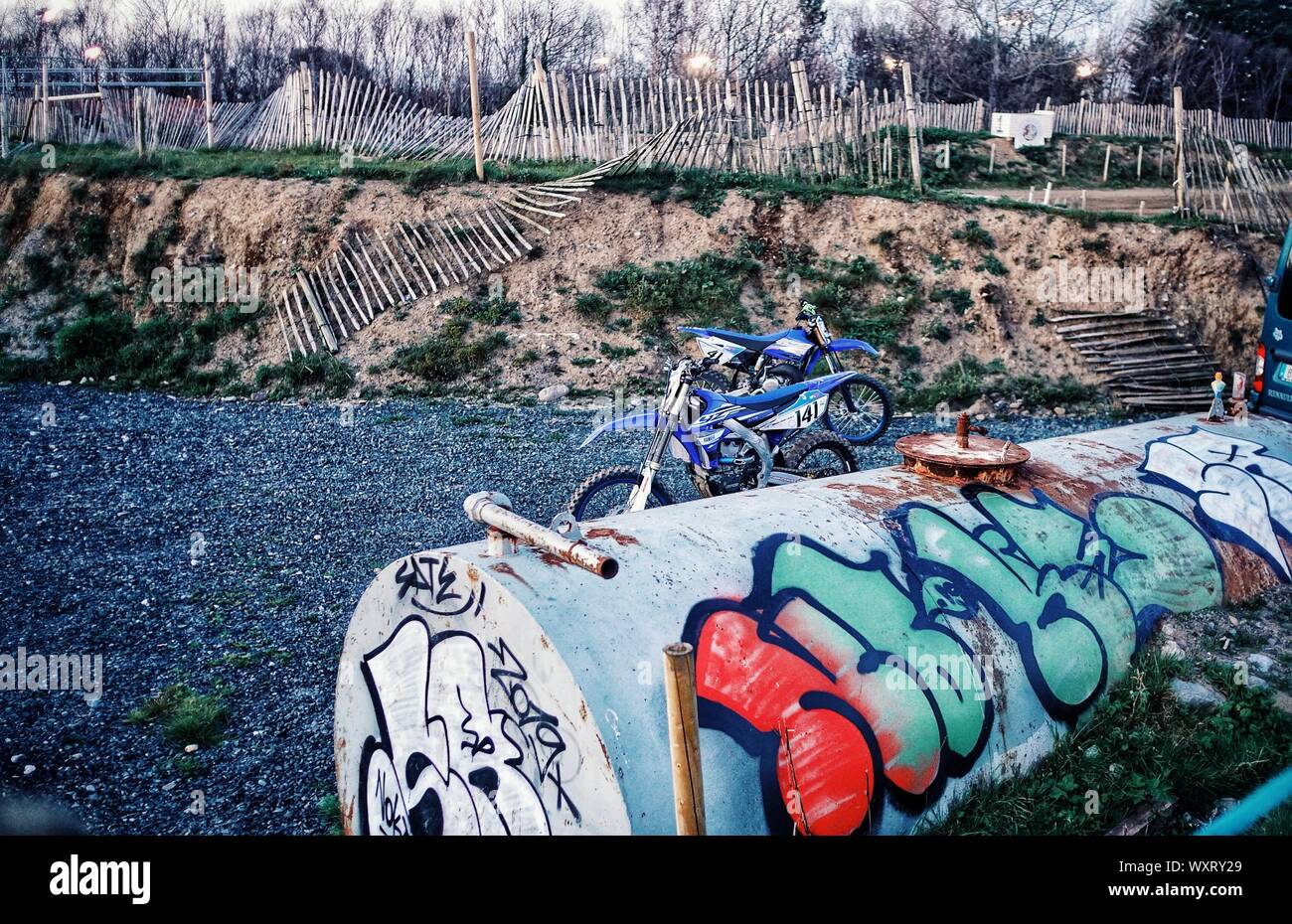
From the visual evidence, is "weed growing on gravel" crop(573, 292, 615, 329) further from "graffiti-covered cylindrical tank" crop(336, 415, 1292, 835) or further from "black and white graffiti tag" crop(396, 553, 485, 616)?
"black and white graffiti tag" crop(396, 553, 485, 616)

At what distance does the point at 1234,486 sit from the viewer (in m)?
4.88

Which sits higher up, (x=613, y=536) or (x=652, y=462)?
(x=613, y=536)

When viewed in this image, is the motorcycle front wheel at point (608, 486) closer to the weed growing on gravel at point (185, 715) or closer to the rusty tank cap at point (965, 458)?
the rusty tank cap at point (965, 458)

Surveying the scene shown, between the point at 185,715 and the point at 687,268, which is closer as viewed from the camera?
the point at 185,715

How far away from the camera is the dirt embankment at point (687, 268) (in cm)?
1366

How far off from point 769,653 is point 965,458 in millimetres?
1668

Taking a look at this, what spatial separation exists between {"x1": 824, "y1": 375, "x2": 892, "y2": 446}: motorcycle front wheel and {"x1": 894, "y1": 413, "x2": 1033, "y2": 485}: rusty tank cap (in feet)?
14.9

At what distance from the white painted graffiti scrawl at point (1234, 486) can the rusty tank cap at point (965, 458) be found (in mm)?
973

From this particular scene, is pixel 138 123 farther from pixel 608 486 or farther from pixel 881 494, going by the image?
pixel 881 494

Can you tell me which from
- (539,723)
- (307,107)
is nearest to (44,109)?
(307,107)

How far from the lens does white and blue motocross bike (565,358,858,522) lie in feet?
Answer: 20.7

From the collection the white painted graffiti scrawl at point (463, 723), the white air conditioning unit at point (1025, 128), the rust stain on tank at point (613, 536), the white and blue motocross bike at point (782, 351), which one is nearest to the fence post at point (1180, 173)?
the white air conditioning unit at point (1025, 128)

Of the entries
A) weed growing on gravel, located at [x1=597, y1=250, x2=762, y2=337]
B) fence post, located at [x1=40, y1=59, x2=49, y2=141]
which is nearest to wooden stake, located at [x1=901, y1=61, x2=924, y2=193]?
weed growing on gravel, located at [x1=597, y1=250, x2=762, y2=337]
